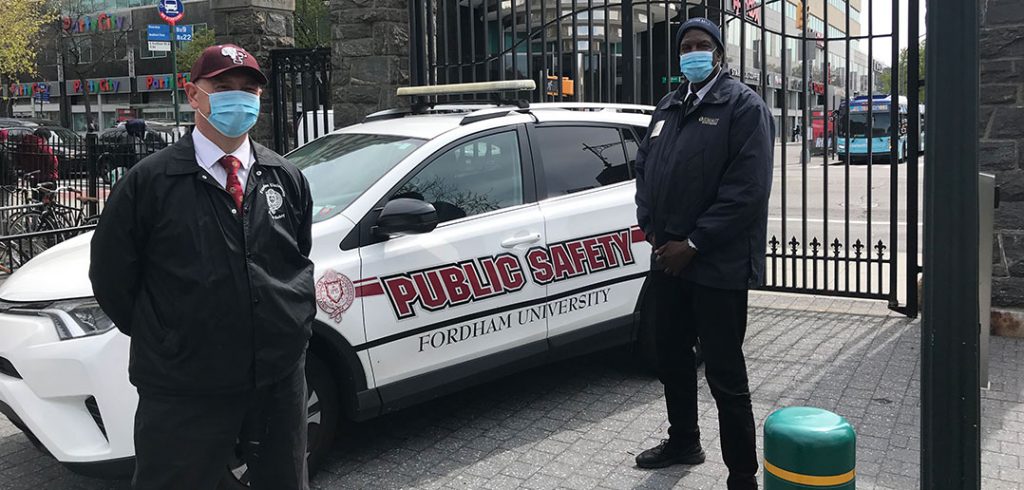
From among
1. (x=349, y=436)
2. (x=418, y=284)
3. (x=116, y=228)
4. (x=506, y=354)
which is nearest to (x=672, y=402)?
(x=506, y=354)

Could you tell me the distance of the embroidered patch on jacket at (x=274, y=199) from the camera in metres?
2.75

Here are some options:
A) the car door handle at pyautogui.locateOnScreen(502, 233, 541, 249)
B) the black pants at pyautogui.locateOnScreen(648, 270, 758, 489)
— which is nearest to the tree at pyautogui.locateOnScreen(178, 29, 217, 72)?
the car door handle at pyautogui.locateOnScreen(502, 233, 541, 249)

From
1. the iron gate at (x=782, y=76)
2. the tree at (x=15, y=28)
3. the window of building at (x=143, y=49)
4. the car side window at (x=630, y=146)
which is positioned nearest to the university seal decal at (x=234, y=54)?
the car side window at (x=630, y=146)

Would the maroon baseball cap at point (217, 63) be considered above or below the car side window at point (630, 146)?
above

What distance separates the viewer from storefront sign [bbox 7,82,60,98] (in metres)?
50.3

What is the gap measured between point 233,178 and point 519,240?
2252 millimetres

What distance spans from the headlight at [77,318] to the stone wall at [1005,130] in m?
5.76

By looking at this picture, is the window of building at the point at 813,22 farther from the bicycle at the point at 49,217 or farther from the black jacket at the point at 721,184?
the bicycle at the point at 49,217

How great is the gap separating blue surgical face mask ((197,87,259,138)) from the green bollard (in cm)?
189

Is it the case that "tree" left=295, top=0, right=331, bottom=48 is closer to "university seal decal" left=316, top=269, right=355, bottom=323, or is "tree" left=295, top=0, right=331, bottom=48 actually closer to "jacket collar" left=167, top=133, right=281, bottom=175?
"university seal decal" left=316, top=269, right=355, bottom=323

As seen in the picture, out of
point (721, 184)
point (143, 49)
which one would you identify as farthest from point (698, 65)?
point (143, 49)

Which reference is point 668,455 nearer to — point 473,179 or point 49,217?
point 473,179

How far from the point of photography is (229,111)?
2.74 m

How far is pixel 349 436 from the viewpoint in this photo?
15.7 feet
